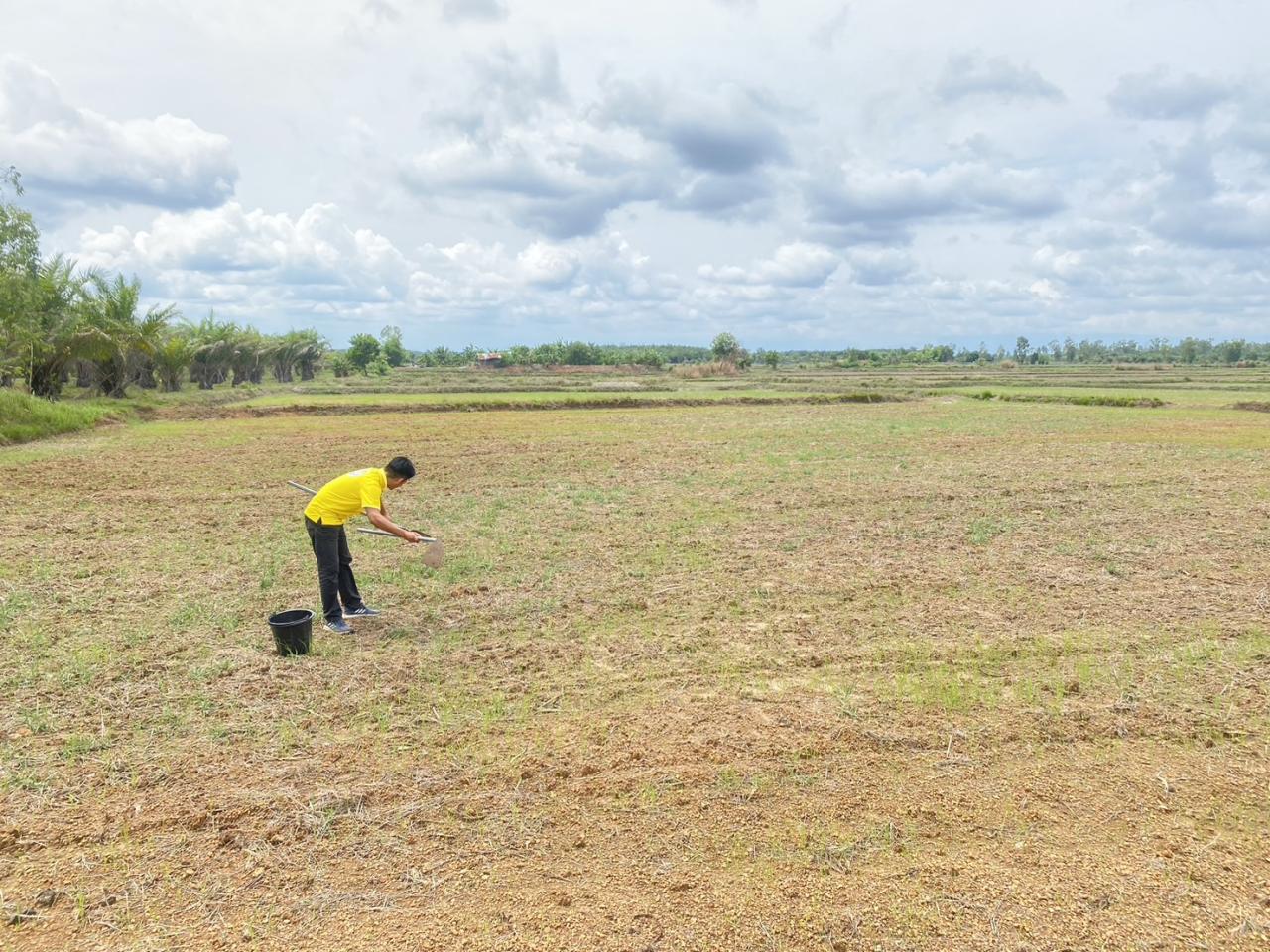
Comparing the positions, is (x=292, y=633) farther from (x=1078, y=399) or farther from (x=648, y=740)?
(x=1078, y=399)

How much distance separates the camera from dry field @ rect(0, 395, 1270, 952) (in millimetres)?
3424

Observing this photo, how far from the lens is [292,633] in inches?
242

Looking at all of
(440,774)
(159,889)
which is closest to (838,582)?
(440,774)

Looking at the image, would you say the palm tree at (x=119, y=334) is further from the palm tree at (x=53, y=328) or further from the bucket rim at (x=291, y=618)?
the bucket rim at (x=291, y=618)

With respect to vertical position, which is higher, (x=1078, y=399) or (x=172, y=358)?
(x=172, y=358)

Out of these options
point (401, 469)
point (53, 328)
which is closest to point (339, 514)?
point (401, 469)

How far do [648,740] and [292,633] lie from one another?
3.18 metres

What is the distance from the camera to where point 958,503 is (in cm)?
1311

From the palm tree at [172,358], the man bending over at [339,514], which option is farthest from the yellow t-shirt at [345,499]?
the palm tree at [172,358]

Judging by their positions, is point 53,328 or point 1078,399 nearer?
point 53,328

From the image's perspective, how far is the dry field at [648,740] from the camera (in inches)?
135

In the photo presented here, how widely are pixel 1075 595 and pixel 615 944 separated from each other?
22.0ft

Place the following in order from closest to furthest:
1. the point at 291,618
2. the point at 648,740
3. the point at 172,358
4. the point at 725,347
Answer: the point at 648,740 < the point at 291,618 < the point at 172,358 < the point at 725,347

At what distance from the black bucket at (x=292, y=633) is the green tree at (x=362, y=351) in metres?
81.6
